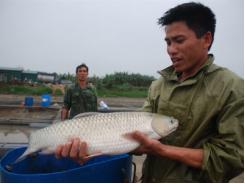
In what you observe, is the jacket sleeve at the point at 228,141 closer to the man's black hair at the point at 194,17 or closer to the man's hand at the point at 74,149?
the man's black hair at the point at 194,17

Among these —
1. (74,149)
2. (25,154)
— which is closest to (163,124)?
(74,149)

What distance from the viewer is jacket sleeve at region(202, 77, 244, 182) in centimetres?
162

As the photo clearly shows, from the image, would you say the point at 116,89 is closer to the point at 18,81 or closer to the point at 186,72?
the point at 18,81

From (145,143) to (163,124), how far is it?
140mm

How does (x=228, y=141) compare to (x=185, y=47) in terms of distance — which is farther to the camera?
(x=185, y=47)


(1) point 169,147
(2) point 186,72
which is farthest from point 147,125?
(2) point 186,72

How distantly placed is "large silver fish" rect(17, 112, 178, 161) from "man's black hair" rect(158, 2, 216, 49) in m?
0.51

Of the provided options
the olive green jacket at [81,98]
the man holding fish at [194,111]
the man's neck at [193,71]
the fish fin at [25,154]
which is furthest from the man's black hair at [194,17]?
the olive green jacket at [81,98]

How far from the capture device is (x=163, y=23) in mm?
1907

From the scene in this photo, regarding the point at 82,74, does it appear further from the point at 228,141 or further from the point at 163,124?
the point at 228,141

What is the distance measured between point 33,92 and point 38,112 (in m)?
13.2

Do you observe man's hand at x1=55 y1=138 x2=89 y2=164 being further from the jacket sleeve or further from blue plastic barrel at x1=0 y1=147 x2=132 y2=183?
the jacket sleeve

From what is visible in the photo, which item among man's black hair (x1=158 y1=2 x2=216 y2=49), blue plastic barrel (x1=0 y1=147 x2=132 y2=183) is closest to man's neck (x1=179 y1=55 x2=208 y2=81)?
man's black hair (x1=158 y1=2 x2=216 y2=49)

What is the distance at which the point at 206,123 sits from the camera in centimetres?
168
